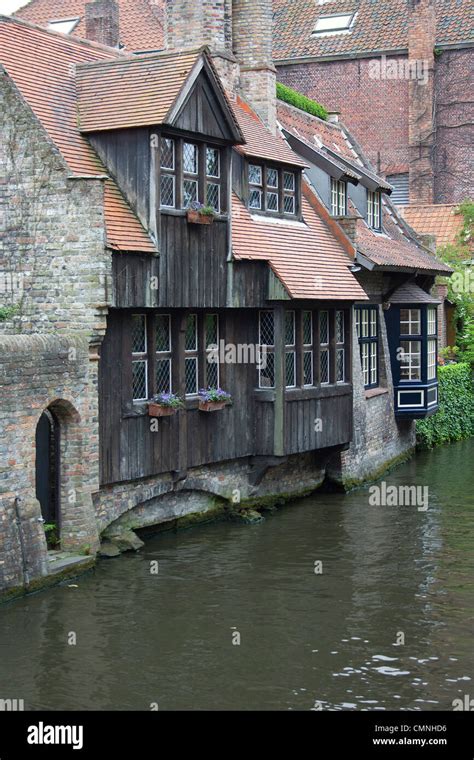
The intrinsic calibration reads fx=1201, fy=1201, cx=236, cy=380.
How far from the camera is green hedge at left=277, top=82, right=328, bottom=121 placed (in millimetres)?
29066

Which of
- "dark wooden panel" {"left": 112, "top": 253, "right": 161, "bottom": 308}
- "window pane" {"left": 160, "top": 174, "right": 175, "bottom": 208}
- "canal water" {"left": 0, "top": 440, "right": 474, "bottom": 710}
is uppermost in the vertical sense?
"window pane" {"left": 160, "top": 174, "right": 175, "bottom": 208}

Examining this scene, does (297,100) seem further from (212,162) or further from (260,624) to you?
(260,624)

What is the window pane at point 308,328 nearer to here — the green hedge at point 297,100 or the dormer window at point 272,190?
the dormer window at point 272,190

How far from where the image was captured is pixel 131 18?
1545 inches

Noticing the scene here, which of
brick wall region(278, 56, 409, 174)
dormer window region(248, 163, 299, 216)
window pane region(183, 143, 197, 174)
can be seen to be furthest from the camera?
brick wall region(278, 56, 409, 174)

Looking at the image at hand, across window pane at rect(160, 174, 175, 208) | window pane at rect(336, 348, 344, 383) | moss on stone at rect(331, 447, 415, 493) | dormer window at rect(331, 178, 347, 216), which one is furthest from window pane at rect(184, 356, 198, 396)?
dormer window at rect(331, 178, 347, 216)

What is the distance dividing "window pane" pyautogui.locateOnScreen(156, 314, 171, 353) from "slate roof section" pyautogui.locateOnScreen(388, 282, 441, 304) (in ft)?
31.2

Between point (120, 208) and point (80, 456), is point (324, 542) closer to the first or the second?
point (80, 456)

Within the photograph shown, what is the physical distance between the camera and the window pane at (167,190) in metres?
18.1

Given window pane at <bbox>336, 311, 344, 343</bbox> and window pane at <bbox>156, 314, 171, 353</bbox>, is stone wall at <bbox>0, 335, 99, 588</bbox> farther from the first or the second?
window pane at <bbox>336, 311, 344, 343</bbox>

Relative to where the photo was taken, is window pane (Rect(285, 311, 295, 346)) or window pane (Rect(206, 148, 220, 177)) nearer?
window pane (Rect(206, 148, 220, 177))

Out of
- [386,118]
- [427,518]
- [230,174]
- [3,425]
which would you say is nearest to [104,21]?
[386,118]

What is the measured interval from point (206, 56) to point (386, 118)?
82.7ft

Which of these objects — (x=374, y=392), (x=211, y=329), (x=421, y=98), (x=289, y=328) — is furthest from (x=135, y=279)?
(x=421, y=98)
